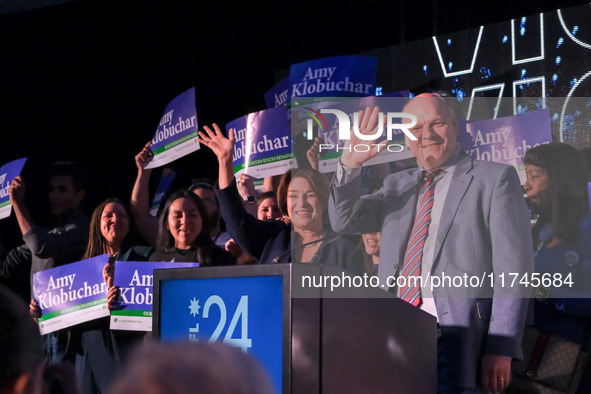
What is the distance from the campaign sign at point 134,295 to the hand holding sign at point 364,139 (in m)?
1.91

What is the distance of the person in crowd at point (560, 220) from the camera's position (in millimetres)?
1949

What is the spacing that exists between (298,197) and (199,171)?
3137mm

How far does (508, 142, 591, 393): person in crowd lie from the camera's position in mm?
1949

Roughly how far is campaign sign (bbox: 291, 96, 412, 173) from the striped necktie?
11cm

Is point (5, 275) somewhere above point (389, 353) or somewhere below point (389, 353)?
above

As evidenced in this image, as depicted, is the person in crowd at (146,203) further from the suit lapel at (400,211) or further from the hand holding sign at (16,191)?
the suit lapel at (400,211)

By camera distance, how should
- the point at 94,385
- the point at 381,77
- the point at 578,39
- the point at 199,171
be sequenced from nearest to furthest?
the point at 578,39 < the point at 381,77 < the point at 94,385 < the point at 199,171

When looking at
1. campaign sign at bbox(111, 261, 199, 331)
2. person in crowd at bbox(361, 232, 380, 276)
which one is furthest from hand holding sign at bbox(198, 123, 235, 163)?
person in crowd at bbox(361, 232, 380, 276)

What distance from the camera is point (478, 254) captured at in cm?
193

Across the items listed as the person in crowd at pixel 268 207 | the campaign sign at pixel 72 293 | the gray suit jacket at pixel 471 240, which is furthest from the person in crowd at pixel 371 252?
the campaign sign at pixel 72 293

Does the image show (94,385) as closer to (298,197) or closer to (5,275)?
(5,275)

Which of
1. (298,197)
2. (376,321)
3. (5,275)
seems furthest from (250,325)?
(5,275)

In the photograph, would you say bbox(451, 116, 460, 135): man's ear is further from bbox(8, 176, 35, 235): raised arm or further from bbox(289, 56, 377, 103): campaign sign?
bbox(8, 176, 35, 235): raised arm

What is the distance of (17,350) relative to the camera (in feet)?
2.78
